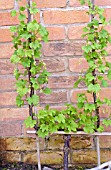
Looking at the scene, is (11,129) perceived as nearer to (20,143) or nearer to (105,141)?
(20,143)

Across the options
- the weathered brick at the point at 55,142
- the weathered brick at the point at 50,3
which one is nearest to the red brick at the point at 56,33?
the weathered brick at the point at 50,3

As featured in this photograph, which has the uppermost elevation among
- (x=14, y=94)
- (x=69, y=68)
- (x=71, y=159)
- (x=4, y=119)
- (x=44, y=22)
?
(x=44, y=22)

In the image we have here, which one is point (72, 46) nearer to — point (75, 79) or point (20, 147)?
point (75, 79)

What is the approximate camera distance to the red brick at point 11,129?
72.8 inches

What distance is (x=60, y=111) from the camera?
1.72 metres

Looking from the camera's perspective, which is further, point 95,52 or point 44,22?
point 44,22

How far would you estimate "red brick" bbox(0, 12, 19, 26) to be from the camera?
5.73ft

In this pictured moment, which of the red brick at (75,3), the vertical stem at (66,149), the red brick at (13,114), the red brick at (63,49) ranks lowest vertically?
the vertical stem at (66,149)

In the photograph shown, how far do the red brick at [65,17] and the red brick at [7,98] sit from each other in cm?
38

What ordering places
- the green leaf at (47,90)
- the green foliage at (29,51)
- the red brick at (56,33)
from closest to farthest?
1. the green foliage at (29,51)
2. the green leaf at (47,90)
3. the red brick at (56,33)

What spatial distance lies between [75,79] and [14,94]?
0.97 feet

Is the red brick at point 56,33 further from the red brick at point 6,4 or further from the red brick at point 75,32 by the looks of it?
the red brick at point 6,4

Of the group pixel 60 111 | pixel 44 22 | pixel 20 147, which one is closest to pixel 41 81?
pixel 60 111

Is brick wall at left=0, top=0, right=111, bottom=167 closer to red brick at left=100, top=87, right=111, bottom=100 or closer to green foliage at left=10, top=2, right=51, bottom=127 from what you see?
red brick at left=100, top=87, right=111, bottom=100
